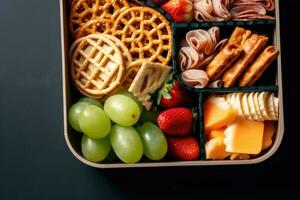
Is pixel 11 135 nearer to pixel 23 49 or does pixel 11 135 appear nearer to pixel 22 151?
pixel 22 151

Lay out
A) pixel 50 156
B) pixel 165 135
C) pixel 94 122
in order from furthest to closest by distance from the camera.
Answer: pixel 50 156 → pixel 165 135 → pixel 94 122

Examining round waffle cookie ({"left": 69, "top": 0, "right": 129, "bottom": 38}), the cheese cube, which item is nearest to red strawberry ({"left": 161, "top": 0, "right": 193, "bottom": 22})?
round waffle cookie ({"left": 69, "top": 0, "right": 129, "bottom": 38})

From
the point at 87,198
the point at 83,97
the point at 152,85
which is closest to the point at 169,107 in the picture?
the point at 152,85

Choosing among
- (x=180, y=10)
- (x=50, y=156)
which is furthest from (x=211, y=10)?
(x=50, y=156)

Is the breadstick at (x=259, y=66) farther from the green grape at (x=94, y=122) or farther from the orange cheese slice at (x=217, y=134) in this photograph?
the green grape at (x=94, y=122)

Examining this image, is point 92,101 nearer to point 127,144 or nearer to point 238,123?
point 127,144

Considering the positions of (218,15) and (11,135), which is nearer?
(218,15)

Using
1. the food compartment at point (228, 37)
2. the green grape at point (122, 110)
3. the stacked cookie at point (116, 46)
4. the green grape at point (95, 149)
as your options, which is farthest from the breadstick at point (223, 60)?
the green grape at point (95, 149)
